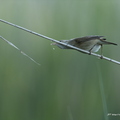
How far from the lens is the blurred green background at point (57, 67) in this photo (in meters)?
3.07

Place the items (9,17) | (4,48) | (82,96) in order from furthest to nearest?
(9,17)
(4,48)
(82,96)

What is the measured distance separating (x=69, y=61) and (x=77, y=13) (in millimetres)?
679

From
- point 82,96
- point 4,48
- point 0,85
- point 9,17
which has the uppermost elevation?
point 9,17

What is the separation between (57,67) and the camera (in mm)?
3303

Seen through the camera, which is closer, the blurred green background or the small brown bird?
the small brown bird

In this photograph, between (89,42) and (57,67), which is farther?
(57,67)

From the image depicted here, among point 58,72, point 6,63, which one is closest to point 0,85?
point 6,63

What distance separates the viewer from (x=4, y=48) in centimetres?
346

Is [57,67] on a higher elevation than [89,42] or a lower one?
lower

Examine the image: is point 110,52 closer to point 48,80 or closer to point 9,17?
point 48,80

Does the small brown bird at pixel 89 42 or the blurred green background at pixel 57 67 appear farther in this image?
the blurred green background at pixel 57 67

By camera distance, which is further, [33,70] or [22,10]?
[22,10]

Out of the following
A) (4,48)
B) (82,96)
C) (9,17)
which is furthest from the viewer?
(9,17)

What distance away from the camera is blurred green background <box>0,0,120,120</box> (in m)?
3.07
